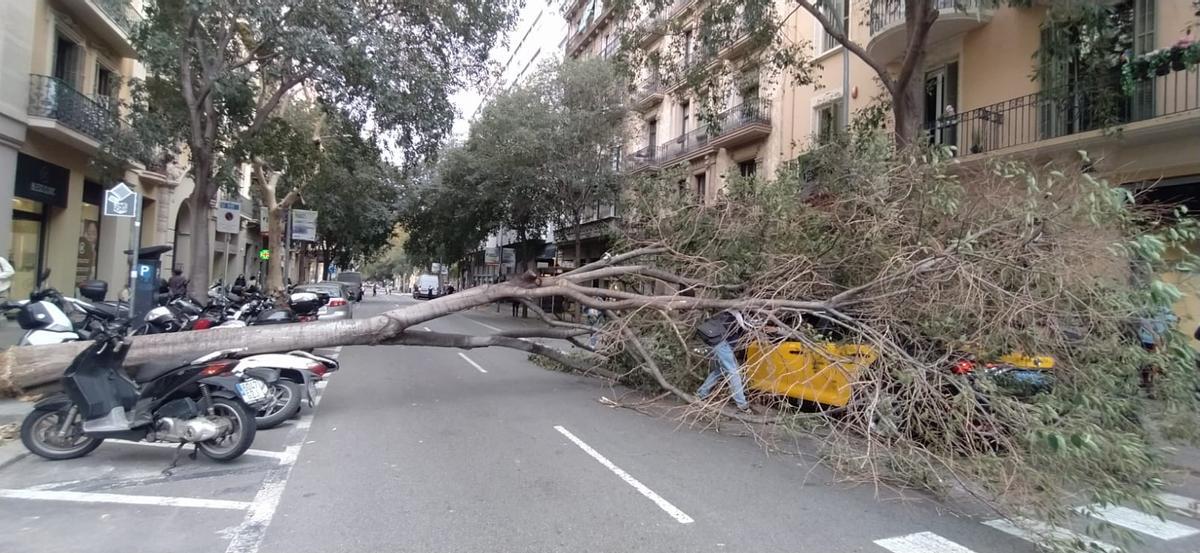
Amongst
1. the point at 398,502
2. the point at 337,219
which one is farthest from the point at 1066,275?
the point at 337,219

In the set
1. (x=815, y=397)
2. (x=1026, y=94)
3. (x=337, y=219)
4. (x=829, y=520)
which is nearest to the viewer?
(x=829, y=520)

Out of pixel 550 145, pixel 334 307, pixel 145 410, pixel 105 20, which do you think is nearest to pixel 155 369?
pixel 145 410

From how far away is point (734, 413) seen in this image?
749 cm

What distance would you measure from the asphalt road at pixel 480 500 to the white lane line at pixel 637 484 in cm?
2

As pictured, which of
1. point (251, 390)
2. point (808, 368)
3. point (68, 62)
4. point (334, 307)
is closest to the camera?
point (251, 390)

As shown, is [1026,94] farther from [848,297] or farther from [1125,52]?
[848,297]

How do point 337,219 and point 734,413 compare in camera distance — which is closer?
point 734,413

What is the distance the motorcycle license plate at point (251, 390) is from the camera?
596cm

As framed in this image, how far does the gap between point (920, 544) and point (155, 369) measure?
20.3 ft

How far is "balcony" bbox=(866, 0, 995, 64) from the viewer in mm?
13688

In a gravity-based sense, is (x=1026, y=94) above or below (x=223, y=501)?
above

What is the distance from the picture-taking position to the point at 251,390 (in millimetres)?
6152

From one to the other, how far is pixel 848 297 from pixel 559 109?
1699 centimetres

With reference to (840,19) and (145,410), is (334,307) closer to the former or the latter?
(145,410)
